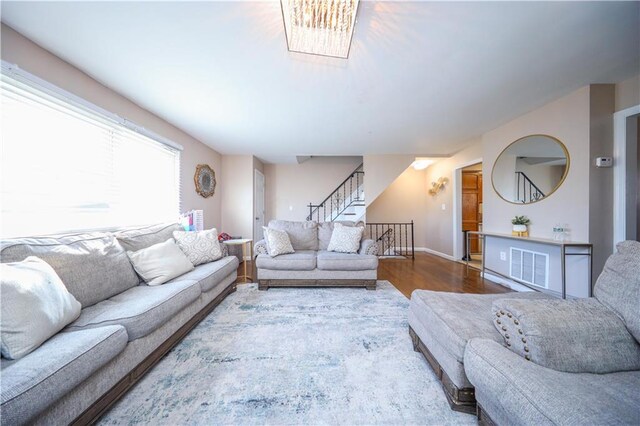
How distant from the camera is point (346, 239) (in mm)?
3475

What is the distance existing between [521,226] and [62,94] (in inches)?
210

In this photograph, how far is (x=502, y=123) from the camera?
3320 millimetres

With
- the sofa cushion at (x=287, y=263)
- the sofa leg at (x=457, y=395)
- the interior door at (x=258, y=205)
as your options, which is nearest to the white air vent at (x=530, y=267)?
the sofa leg at (x=457, y=395)

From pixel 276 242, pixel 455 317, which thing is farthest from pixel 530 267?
pixel 276 242

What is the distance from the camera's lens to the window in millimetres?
1590

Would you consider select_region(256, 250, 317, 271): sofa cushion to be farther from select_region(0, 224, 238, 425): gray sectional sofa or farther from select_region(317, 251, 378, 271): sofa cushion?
select_region(0, 224, 238, 425): gray sectional sofa

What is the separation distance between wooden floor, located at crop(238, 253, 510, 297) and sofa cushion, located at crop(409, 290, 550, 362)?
1378 mm

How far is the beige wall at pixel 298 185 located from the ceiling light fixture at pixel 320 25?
14.8ft

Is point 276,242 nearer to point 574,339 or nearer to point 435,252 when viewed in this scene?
point 574,339

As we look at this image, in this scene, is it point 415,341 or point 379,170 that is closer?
point 415,341

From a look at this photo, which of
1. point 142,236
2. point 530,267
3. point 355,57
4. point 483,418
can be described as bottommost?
point 483,418

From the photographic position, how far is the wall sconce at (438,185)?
17.6 feet

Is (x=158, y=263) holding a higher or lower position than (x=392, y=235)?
higher

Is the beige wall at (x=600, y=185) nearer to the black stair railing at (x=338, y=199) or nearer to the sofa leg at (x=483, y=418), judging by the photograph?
the sofa leg at (x=483, y=418)
